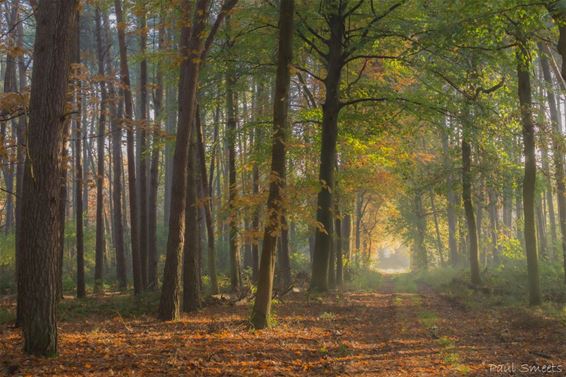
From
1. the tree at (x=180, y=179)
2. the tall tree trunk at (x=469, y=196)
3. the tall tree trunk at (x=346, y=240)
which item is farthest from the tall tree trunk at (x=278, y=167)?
the tall tree trunk at (x=346, y=240)

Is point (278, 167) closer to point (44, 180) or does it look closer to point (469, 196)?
point (44, 180)

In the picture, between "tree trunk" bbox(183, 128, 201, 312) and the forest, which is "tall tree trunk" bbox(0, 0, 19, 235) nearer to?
the forest

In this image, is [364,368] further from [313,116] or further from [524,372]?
[313,116]

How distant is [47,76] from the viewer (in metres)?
6.80

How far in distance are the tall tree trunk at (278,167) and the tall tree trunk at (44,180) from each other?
3.95 metres

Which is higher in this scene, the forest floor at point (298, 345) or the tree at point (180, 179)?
the tree at point (180, 179)

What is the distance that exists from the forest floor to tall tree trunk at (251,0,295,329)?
870 millimetres

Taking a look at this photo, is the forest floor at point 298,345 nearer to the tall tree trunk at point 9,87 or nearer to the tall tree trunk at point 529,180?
the tall tree trunk at point 529,180

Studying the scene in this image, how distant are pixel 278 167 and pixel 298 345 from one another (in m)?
3.43

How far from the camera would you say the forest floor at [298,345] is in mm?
6887

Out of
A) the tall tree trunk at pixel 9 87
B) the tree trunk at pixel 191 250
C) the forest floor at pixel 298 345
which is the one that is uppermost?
the tall tree trunk at pixel 9 87

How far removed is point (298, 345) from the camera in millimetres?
8766

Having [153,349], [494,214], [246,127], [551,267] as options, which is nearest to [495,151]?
[551,267]

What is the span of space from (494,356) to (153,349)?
5.79 meters
